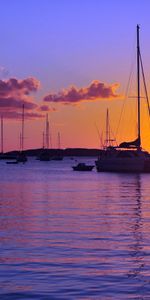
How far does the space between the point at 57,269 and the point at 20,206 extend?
23247 millimetres

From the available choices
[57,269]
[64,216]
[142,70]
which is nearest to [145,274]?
[57,269]

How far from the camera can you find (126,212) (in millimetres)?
36250

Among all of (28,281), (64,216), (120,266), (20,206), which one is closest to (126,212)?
(64,216)

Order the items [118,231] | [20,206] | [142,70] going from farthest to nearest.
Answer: [142,70] → [20,206] → [118,231]

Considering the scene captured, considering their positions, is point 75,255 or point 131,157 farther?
point 131,157

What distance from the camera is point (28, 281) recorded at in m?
16.3

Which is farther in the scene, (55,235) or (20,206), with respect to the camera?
(20,206)

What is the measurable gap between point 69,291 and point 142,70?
253 feet

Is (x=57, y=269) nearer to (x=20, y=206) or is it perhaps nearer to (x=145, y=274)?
(x=145, y=274)

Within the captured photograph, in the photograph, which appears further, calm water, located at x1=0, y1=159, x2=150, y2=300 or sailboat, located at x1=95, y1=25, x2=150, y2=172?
sailboat, located at x1=95, y1=25, x2=150, y2=172

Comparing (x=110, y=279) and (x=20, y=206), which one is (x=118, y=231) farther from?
(x=20, y=206)

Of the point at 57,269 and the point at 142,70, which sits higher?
the point at 142,70

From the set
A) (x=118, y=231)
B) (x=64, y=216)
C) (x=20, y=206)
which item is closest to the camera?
(x=118, y=231)

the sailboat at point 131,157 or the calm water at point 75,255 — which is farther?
the sailboat at point 131,157
